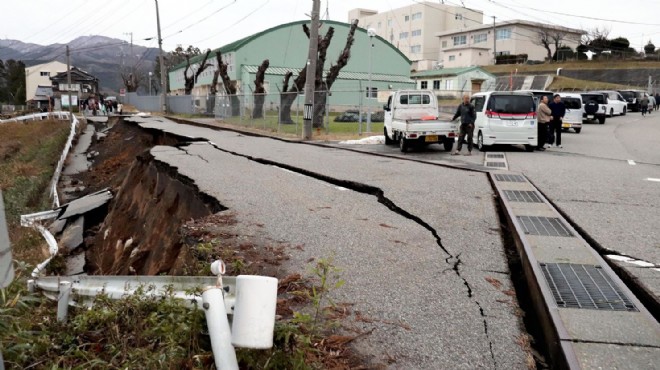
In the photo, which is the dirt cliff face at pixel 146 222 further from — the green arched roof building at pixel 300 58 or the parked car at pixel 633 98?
the parked car at pixel 633 98

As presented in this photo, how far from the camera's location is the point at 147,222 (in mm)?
Answer: 10562

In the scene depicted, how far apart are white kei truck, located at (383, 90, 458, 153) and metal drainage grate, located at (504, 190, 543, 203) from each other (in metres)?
6.85

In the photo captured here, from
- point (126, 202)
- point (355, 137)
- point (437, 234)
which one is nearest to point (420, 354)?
point (437, 234)

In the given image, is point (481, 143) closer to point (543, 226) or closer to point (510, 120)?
point (510, 120)

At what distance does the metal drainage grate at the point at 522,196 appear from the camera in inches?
337

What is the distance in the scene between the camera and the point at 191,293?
11.3 ft

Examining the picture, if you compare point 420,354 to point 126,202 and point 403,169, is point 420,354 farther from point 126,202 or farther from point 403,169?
point 126,202

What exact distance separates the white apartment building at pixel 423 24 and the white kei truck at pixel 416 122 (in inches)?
2812

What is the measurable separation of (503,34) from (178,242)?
3211 inches

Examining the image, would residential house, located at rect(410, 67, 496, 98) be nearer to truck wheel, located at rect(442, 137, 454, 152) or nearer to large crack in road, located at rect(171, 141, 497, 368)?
truck wheel, located at rect(442, 137, 454, 152)

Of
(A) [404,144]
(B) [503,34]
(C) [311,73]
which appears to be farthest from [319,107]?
(B) [503,34]

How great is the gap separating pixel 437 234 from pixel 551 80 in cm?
5693

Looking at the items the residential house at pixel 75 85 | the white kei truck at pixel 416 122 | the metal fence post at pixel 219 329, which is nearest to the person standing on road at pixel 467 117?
the white kei truck at pixel 416 122

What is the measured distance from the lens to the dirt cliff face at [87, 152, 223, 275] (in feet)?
26.9
